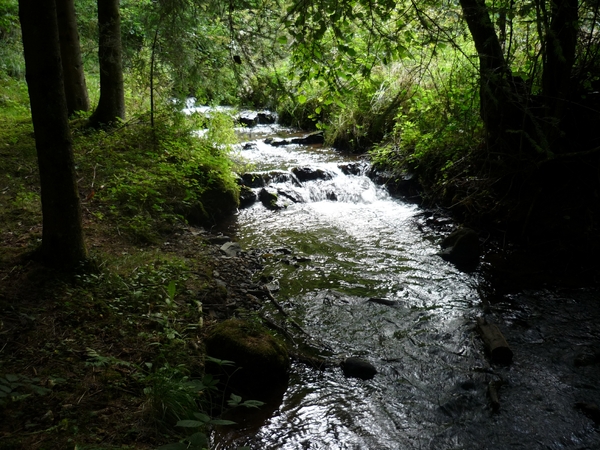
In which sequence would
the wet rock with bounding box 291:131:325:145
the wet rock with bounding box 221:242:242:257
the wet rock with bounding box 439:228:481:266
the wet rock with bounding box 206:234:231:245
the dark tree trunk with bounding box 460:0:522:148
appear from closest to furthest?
the dark tree trunk with bounding box 460:0:522:148 < the wet rock with bounding box 439:228:481:266 < the wet rock with bounding box 221:242:242:257 < the wet rock with bounding box 206:234:231:245 < the wet rock with bounding box 291:131:325:145

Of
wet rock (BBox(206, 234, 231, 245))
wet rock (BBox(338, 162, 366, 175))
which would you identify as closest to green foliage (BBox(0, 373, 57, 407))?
wet rock (BBox(206, 234, 231, 245))

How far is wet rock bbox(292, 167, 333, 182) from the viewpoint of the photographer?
1080 cm

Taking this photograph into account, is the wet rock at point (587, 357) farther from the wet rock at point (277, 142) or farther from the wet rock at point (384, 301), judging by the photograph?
the wet rock at point (277, 142)

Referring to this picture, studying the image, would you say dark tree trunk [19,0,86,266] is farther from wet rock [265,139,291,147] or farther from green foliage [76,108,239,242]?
wet rock [265,139,291,147]

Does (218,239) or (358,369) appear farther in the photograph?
(218,239)

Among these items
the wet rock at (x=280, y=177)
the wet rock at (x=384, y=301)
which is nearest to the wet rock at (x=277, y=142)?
the wet rock at (x=280, y=177)

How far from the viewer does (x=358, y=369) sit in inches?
164

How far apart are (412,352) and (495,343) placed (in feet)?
2.79

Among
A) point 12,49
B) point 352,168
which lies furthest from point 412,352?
point 12,49

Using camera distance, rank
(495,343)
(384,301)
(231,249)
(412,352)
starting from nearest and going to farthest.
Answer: (495,343), (412,352), (384,301), (231,249)

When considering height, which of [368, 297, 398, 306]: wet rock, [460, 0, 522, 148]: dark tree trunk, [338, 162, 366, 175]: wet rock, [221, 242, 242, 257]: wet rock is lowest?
[368, 297, 398, 306]: wet rock

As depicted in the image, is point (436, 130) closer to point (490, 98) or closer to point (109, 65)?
point (490, 98)

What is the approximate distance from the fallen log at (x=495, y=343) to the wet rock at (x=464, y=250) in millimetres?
1887

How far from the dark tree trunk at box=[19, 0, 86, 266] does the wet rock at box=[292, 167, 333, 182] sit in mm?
7117
